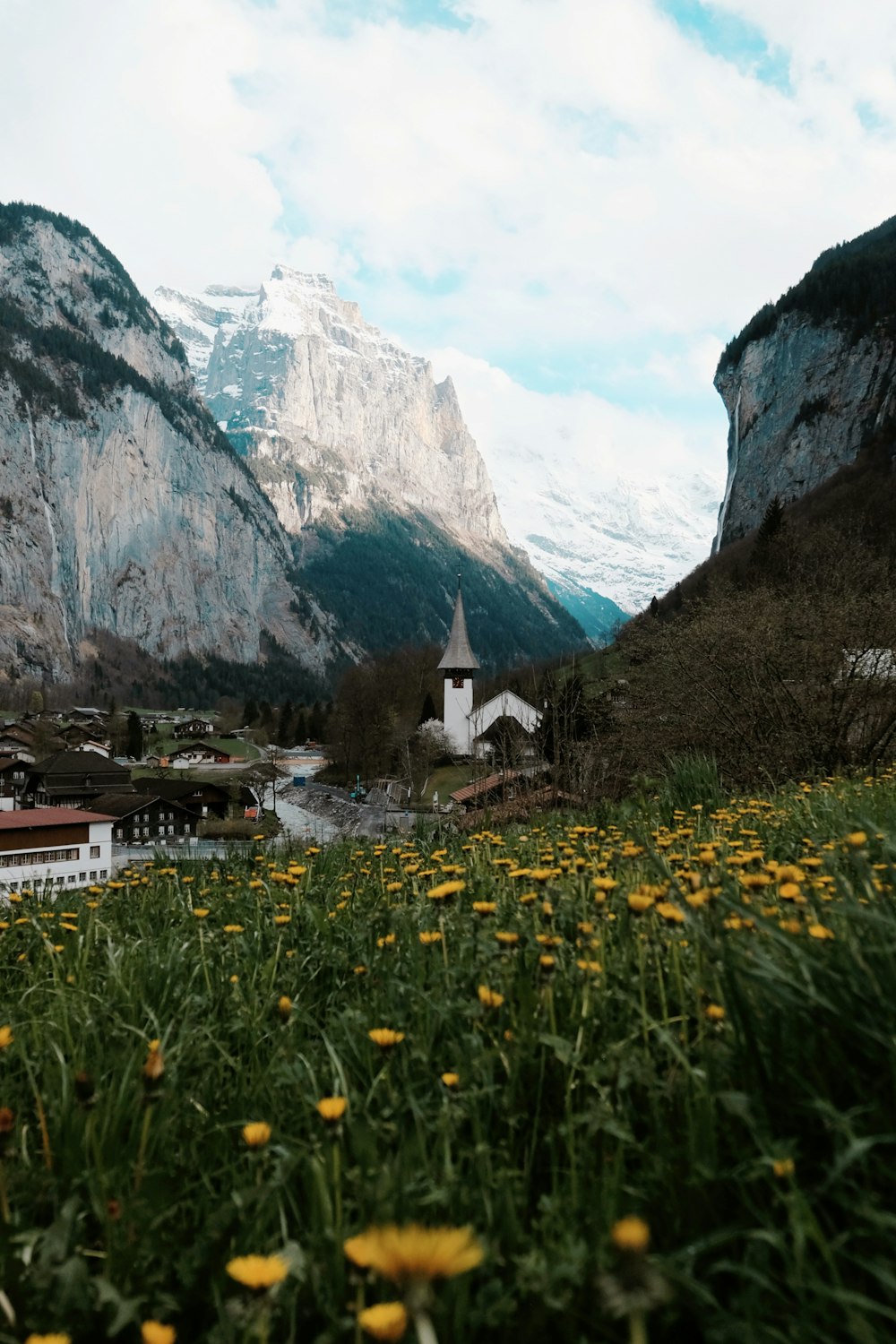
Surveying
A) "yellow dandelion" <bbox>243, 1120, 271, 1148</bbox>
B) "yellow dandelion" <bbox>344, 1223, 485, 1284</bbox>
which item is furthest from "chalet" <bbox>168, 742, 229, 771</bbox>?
"yellow dandelion" <bbox>344, 1223, 485, 1284</bbox>

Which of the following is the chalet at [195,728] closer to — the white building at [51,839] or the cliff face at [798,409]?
the cliff face at [798,409]

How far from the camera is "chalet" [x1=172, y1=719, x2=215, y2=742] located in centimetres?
11546

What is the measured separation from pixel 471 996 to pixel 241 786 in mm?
51685

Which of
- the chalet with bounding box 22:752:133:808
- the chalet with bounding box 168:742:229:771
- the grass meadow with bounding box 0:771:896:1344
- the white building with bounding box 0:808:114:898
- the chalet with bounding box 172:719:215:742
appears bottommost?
the chalet with bounding box 168:742:229:771

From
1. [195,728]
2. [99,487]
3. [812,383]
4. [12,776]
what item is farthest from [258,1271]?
[99,487]

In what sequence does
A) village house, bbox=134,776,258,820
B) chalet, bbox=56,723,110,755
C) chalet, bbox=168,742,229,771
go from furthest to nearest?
chalet, bbox=168,742,229,771, chalet, bbox=56,723,110,755, village house, bbox=134,776,258,820

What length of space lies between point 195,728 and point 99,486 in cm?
7244

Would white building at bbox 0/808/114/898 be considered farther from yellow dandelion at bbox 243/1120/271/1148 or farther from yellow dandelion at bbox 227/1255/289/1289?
yellow dandelion at bbox 227/1255/289/1289

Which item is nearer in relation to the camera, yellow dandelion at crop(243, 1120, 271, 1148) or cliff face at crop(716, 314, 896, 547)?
yellow dandelion at crop(243, 1120, 271, 1148)

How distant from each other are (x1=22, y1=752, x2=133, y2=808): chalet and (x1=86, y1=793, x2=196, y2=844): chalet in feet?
7.76

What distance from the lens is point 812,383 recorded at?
311ft

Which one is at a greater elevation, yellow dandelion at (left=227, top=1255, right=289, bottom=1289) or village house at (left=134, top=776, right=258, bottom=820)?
yellow dandelion at (left=227, top=1255, right=289, bottom=1289)

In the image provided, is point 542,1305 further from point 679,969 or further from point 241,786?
point 241,786

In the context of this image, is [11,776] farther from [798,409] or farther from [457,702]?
[798,409]
